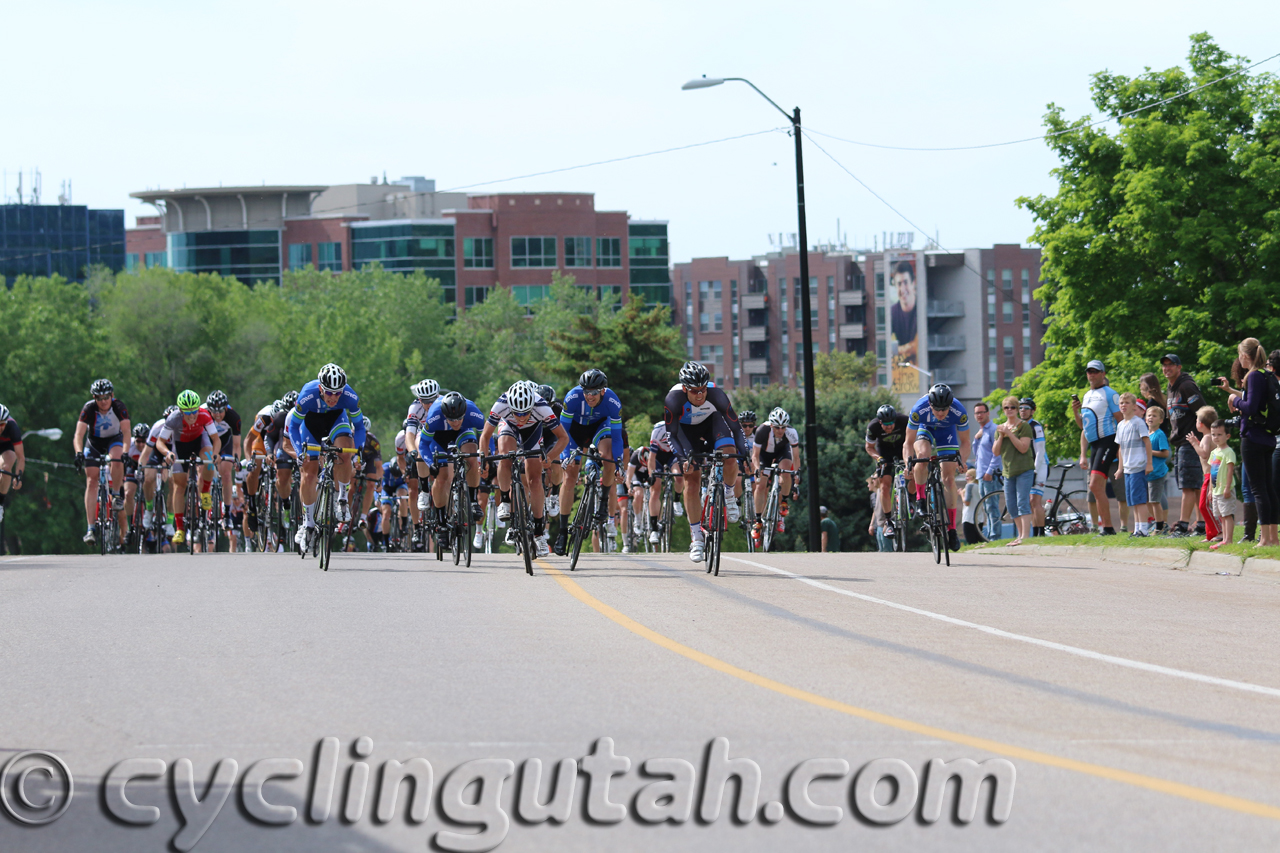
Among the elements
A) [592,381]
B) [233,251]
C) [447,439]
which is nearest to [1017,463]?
[592,381]

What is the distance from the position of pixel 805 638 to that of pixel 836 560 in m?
8.62

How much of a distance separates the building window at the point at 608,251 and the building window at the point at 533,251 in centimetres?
391

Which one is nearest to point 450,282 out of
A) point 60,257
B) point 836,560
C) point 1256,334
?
point 60,257

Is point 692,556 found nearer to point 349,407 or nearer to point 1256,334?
point 349,407

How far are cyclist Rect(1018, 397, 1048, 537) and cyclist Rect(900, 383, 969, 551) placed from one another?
3.01 m

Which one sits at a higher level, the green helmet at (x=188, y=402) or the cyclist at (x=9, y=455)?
the green helmet at (x=188, y=402)

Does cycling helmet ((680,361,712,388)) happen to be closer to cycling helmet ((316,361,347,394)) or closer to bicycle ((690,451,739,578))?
bicycle ((690,451,739,578))

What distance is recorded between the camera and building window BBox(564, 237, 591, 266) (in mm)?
152375

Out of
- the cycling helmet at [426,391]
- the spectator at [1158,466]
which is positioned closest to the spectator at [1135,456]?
the spectator at [1158,466]

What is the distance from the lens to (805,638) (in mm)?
10648

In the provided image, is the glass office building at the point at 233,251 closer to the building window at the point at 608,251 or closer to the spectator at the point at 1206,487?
the building window at the point at 608,251

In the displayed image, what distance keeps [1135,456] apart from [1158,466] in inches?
46.0

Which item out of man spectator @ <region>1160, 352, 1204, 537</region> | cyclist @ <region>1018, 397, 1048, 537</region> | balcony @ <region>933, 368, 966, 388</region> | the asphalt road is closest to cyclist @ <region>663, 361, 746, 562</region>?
the asphalt road

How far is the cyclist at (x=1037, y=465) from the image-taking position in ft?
70.8
